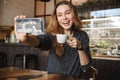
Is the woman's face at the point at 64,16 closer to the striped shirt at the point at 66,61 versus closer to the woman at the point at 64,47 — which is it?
the woman at the point at 64,47

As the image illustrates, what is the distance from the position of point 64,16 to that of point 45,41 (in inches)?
12.1

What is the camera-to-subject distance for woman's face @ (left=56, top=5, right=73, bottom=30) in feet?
6.33

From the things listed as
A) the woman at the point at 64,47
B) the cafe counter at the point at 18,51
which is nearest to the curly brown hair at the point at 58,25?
the woman at the point at 64,47

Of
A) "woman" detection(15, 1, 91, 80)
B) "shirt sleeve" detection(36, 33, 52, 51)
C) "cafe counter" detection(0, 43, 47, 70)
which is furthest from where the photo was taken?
"cafe counter" detection(0, 43, 47, 70)

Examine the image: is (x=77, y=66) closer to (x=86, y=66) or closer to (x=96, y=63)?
(x=86, y=66)

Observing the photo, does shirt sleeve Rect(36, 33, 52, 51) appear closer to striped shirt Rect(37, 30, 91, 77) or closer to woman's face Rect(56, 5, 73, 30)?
striped shirt Rect(37, 30, 91, 77)

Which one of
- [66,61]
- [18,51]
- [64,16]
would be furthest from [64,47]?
[18,51]

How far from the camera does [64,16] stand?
1.94m

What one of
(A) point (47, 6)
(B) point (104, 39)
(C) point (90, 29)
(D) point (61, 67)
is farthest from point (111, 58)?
(A) point (47, 6)

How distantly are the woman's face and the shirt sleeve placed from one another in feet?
0.61

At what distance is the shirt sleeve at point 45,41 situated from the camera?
203 cm

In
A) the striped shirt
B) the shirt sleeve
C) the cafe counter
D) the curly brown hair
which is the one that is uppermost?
the curly brown hair

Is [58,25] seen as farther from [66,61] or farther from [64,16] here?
[66,61]

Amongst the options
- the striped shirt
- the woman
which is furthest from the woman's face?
the striped shirt
